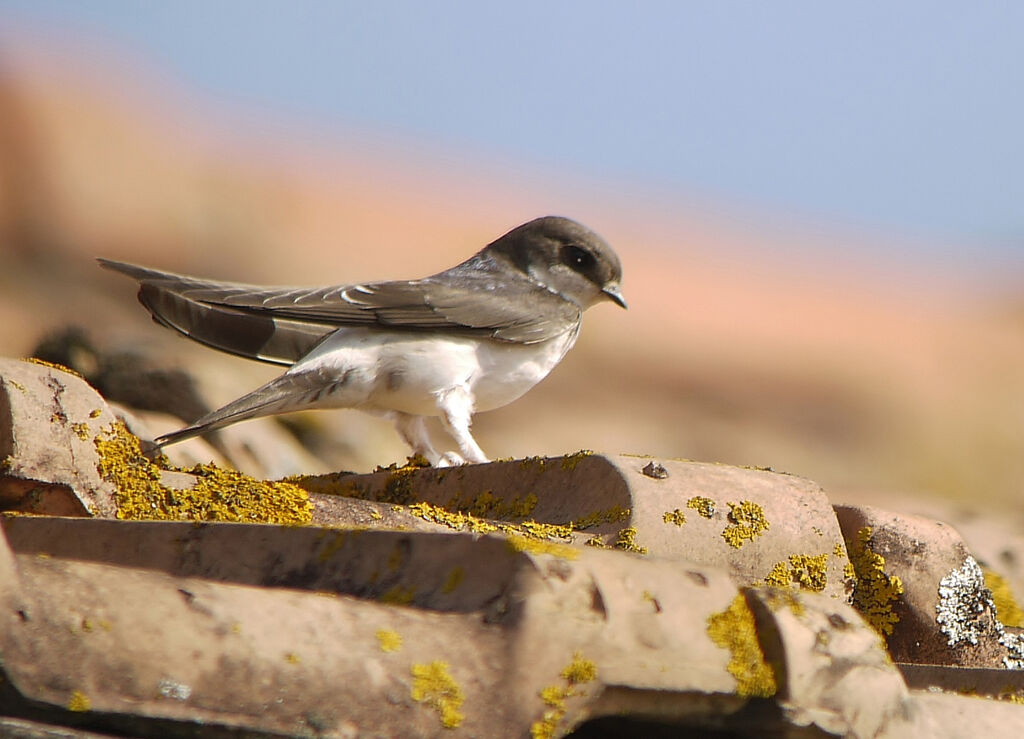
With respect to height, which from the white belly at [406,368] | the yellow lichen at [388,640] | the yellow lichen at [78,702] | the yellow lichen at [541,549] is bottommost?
the white belly at [406,368]

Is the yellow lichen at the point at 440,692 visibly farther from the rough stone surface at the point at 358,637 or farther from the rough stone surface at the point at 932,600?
the rough stone surface at the point at 932,600

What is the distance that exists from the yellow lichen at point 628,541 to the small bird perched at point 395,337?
182 centimetres

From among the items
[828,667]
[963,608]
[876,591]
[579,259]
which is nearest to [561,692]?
[828,667]

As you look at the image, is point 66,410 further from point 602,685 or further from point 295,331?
point 295,331

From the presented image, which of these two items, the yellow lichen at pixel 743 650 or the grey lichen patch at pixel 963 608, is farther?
the grey lichen patch at pixel 963 608

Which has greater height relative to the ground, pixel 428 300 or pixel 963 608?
pixel 428 300

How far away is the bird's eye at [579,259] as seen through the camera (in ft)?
18.9

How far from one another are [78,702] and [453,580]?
0.54m

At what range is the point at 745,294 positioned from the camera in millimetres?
14938

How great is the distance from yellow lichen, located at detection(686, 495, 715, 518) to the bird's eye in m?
3.16

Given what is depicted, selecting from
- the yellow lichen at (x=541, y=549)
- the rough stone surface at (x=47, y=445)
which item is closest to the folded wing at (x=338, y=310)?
the rough stone surface at (x=47, y=445)

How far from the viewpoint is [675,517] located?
2646 mm

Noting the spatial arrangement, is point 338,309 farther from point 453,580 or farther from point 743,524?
point 453,580

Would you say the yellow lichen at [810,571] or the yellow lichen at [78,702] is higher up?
the yellow lichen at [78,702]
